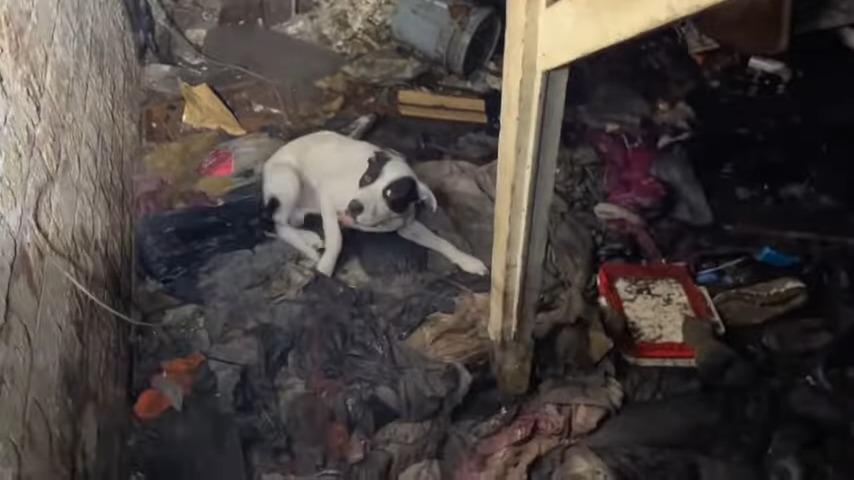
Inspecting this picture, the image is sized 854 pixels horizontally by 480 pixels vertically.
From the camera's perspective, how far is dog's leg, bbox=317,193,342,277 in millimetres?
3438

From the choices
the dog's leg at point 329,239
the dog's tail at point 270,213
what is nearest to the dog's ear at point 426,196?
the dog's leg at point 329,239

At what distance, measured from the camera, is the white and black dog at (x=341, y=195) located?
3.44 m

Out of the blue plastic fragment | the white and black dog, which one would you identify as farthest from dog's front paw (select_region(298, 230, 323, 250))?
the blue plastic fragment

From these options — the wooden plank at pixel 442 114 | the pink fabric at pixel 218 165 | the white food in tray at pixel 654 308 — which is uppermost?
the wooden plank at pixel 442 114

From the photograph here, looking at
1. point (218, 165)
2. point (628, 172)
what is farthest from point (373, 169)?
point (628, 172)

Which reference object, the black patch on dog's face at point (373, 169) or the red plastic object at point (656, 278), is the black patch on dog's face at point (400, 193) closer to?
the black patch on dog's face at point (373, 169)

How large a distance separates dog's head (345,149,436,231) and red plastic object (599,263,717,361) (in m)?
0.60

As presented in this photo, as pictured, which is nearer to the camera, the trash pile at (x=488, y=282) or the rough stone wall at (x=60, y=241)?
the rough stone wall at (x=60, y=241)

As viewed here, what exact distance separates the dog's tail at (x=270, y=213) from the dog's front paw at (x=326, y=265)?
0.77 feet

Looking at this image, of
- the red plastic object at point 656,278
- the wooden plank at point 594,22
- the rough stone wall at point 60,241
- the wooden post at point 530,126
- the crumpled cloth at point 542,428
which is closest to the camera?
the wooden plank at point 594,22

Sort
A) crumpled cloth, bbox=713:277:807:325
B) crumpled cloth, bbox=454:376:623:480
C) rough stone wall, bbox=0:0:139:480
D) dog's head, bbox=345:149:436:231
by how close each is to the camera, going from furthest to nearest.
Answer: dog's head, bbox=345:149:436:231, crumpled cloth, bbox=713:277:807:325, crumpled cloth, bbox=454:376:623:480, rough stone wall, bbox=0:0:139:480

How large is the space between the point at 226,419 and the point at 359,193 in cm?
86

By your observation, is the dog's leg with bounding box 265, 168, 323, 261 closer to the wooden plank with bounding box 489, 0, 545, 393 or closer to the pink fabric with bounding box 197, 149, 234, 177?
the pink fabric with bounding box 197, 149, 234, 177

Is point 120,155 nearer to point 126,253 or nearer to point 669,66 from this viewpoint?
point 126,253
